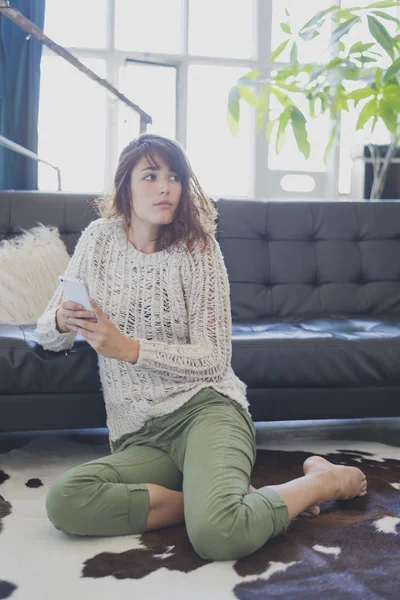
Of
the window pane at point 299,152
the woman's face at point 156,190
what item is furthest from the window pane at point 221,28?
the woman's face at point 156,190

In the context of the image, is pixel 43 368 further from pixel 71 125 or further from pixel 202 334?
pixel 71 125

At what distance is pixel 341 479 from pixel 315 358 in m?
0.52

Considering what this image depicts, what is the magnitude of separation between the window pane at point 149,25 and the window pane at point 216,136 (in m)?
0.27

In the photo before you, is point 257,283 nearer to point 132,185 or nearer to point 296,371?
point 296,371

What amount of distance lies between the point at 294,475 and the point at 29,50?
3.78m

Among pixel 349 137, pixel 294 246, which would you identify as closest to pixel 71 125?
pixel 349 137

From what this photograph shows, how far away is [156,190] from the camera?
1.71 m

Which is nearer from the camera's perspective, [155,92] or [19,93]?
[19,93]

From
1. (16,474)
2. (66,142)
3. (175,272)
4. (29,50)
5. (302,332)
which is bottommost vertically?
(16,474)

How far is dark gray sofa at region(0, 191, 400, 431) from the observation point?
199 centimetres

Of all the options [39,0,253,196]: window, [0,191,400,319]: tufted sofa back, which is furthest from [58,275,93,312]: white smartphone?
[39,0,253,196]: window

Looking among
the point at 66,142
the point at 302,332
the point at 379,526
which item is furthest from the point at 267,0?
the point at 379,526

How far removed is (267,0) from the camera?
5.77 m

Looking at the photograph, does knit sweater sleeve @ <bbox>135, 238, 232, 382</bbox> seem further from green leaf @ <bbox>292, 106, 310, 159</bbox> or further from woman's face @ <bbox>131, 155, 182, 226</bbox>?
green leaf @ <bbox>292, 106, 310, 159</bbox>
